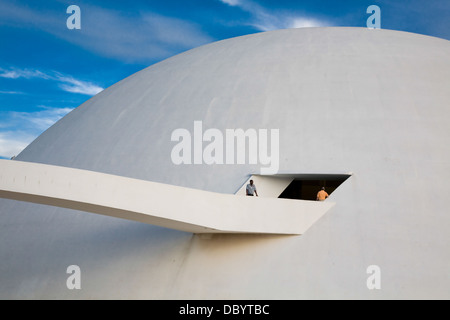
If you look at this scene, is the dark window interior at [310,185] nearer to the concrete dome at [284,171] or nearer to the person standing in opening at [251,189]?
the concrete dome at [284,171]

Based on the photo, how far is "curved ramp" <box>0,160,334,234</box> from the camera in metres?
8.47

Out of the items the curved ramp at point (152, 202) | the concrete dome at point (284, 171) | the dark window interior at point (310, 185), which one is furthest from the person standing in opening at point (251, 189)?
the dark window interior at point (310, 185)

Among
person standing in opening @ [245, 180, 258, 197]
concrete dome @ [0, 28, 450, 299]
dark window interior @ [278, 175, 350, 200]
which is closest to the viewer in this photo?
concrete dome @ [0, 28, 450, 299]

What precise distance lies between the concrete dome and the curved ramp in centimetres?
60

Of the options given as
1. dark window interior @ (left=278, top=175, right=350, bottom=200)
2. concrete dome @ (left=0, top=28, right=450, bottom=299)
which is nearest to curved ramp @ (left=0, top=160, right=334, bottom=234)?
concrete dome @ (left=0, top=28, right=450, bottom=299)

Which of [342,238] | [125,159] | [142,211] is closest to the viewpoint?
[142,211]

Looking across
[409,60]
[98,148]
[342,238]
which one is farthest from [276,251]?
[409,60]

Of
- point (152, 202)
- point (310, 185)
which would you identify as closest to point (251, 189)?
point (152, 202)

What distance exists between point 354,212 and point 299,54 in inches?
255

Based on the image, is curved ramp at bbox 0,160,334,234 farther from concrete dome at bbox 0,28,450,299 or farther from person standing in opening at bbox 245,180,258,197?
person standing in opening at bbox 245,180,258,197

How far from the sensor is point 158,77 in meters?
17.1

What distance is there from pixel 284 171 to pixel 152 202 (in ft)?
12.8

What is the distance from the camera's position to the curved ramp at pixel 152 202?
27.8ft
